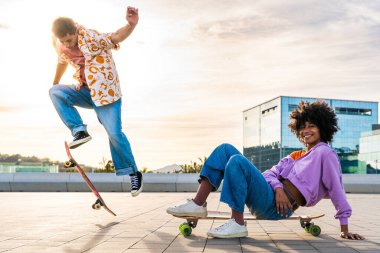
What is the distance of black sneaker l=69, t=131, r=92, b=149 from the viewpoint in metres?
5.32

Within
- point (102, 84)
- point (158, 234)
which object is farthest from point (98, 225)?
point (102, 84)

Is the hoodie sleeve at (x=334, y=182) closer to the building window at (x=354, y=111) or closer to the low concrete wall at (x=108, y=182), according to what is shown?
the low concrete wall at (x=108, y=182)

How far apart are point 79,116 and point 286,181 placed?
7.58 ft

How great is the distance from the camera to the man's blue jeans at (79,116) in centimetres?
546

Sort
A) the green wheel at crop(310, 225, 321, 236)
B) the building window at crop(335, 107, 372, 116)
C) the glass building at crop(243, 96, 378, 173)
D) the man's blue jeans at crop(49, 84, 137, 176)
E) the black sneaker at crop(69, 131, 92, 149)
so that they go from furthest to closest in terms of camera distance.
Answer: the building window at crop(335, 107, 372, 116) < the glass building at crop(243, 96, 378, 173) < the man's blue jeans at crop(49, 84, 137, 176) < the black sneaker at crop(69, 131, 92, 149) < the green wheel at crop(310, 225, 321, 236)

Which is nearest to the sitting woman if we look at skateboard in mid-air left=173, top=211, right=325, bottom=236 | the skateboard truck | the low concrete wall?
skateboard in mid-air left=173, top=211, right=325, bottom=236

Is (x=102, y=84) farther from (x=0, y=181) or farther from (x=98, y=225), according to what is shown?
(x=0, y=181)

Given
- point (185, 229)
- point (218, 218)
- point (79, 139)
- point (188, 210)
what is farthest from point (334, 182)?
point (79, 139)

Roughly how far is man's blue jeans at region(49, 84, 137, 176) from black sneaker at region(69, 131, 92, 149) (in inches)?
2.0

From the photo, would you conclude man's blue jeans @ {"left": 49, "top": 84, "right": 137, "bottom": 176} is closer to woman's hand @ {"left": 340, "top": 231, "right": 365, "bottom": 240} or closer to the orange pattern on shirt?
the orange pattern on shirt

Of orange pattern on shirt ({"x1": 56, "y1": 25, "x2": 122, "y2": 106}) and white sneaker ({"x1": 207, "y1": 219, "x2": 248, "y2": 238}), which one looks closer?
white sneaker ({"x1": 207, "y1": 219, "x2": 248, "y2": 238})

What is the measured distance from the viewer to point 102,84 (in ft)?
17.5

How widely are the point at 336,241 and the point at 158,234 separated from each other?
5.00ft

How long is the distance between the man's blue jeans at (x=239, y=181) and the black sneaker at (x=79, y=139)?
1.55 meters
